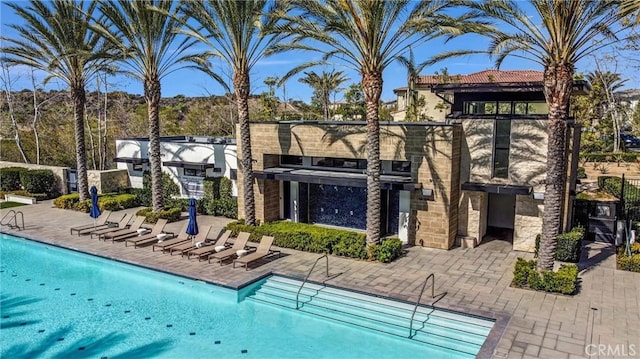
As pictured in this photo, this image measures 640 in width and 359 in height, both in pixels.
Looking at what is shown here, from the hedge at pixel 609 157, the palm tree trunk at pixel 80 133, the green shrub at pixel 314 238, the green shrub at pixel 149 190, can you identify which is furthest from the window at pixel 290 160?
the hedge at pixel 609 157

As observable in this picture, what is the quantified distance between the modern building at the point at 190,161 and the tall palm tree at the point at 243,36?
3351 millimetres

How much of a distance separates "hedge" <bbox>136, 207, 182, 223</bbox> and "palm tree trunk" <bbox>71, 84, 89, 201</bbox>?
205 inches

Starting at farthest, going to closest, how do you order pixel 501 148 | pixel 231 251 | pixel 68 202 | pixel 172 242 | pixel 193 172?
pixel 68 202 < pixel 193 172 < pixel 172 242 < pixel 501 148 < pixel 231 251

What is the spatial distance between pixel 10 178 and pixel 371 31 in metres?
26.4

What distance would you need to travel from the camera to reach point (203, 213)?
24375mm

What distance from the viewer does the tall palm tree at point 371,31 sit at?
1481 cm

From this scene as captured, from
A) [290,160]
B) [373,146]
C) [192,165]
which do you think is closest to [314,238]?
[373,146]

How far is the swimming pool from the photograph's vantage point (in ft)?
35.5

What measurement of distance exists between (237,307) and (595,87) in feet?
151

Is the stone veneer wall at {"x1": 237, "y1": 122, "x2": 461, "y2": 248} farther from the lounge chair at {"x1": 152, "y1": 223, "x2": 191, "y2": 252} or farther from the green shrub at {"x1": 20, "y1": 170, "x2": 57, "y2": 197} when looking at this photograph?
the green shrub at {"x1": 20, "y1": 170, "x2": 57, "y2": 197}

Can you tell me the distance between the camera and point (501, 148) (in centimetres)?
1772

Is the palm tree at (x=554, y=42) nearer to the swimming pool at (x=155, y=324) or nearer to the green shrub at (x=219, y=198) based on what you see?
the swimming pool at (x=155, y=324)

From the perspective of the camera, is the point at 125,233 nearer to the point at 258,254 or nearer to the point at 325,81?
the point at 258,254

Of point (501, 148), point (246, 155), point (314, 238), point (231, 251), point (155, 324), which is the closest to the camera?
point (155, 324)
